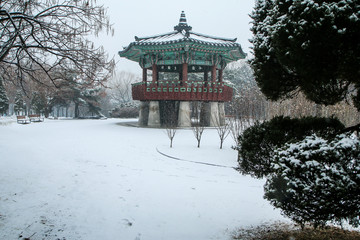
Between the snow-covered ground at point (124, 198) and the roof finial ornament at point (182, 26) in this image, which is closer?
the snow-covered ground at point (124, 198)

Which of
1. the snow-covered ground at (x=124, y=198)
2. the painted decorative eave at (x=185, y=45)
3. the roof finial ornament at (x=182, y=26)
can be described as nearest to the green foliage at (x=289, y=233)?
the snow-covered ground at (x=124, y=198)

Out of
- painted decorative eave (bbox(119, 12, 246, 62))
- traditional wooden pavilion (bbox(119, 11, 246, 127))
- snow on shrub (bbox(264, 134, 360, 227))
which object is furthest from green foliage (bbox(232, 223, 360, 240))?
painted decorative eave (bbox(119, 12, 246, 62))

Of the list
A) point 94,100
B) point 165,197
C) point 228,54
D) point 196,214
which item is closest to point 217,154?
point 165,197

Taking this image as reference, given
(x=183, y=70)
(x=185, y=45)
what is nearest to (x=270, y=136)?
(x=185, y=45)

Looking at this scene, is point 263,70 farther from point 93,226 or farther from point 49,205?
point 49,205

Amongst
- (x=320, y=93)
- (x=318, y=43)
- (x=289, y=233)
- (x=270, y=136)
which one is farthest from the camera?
(x=289, y=233)

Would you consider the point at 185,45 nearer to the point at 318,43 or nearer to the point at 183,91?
the point at 183,91

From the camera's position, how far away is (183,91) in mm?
18047

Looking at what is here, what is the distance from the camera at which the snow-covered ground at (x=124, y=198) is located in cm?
384

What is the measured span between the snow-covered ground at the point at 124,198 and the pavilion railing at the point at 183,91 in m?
9.55

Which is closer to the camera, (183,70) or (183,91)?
(183,91)

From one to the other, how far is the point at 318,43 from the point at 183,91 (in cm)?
1570

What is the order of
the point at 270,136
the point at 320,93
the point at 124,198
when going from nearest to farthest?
1. the point at 320,93
2. the point at 270,136
3. the point at 124,198

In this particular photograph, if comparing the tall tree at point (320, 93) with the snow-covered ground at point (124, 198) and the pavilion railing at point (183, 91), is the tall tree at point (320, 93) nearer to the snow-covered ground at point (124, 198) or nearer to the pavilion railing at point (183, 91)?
the snow-covered ground at point (124, 198)
